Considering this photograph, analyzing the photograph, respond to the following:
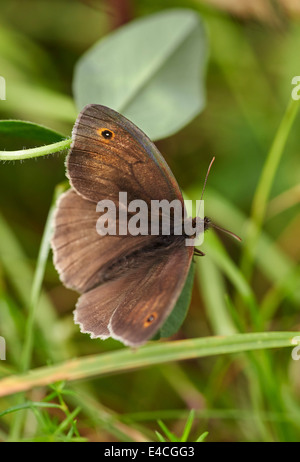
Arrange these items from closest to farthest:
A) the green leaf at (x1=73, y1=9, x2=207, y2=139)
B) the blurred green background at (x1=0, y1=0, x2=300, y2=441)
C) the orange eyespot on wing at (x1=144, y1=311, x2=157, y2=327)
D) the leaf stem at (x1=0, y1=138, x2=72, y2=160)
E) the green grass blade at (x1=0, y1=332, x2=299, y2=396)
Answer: the orange eyespot on wing at (x1=144, y1=311, x2=157, y2=327) < the leaf stem at (x1=0, y1=138, x2=72, y2=160) < the green grass blade at (x1=0, y1=332, x2=299, y2=396) < the green leaf at (x1=73, y1=9, x2=207, y2=139) < the blurred green background at (x1=0, y1=0, x2=300, y2=441)

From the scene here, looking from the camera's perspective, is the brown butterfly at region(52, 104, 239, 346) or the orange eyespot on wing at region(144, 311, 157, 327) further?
the brown butterfly at region(52, 104, 239, 346)

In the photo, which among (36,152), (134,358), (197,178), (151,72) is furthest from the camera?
(197,178)

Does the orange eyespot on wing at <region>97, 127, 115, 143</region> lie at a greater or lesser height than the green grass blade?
greater

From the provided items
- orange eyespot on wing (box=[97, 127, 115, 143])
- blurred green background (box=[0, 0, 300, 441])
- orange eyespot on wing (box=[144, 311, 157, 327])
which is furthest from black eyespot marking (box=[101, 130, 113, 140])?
blurred green background (box=[0, 0, 300, 441])

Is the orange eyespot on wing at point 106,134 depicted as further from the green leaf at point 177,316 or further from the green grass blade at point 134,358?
the green grass blade at point 134,358

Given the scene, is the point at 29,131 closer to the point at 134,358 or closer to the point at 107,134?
the point at 107,134

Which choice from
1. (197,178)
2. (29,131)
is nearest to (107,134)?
(29,131)

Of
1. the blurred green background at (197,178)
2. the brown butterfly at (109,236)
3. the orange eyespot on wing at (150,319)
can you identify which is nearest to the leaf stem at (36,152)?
the brown butterfly at (109,236)

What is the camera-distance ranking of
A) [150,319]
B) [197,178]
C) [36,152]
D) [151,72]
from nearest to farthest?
1. [150,319]
2. [36,152]
3. [151,72]
4. [197,178]

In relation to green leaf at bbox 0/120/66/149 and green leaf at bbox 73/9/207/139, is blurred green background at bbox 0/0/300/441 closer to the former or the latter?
green leaf at bbox 73/9/207/139
